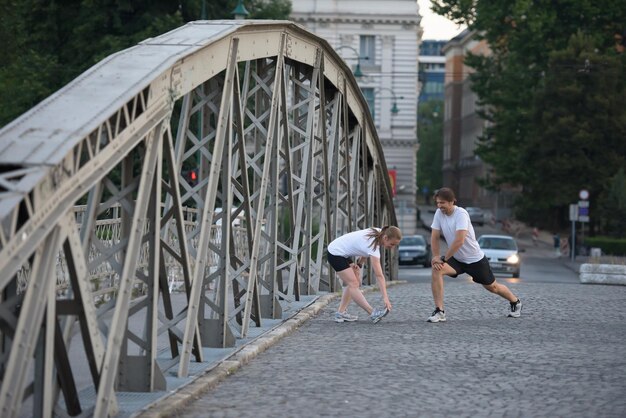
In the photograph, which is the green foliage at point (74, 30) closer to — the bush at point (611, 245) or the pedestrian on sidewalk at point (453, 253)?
the bush at point (611, 245)

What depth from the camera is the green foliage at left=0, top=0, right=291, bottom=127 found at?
141ft

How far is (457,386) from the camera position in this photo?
11328 mm

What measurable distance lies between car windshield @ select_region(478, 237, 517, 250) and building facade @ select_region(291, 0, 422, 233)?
1654 inches

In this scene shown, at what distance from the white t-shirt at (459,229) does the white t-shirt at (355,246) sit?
74cm

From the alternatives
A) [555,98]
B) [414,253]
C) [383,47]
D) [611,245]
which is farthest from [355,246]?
[383,47]

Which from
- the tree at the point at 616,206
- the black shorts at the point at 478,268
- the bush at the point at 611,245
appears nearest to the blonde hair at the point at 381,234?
the black shorts at the point at 478,268

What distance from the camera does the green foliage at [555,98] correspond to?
229ft

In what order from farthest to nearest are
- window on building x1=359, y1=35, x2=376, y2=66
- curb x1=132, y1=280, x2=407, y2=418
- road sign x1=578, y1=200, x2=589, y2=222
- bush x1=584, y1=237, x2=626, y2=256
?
window on building x1=359, y1=35, x2=376, y2=66 < road sign x1=578, y1=200, x2=589, y2=222 < bush x1=584, y1=237, x2=626, y2=256 < curb x1=132, y1=280, x2=407, y2=418

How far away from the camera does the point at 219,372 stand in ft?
37.9

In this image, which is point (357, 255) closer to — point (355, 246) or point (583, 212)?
point (355, 246)

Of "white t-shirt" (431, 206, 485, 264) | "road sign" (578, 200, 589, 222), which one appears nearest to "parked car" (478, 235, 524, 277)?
"road sign" (578, 200, 589, 222)

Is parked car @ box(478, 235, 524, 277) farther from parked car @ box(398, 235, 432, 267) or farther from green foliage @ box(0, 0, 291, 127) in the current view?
green foliage @ box(0, 0, 291, 127)

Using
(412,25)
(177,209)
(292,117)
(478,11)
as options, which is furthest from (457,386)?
(412,25)

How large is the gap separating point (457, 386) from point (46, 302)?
420 centimetres
